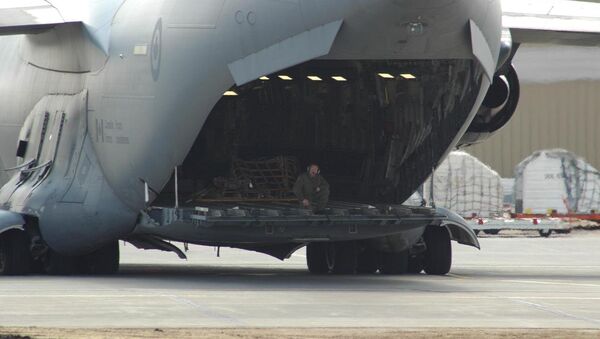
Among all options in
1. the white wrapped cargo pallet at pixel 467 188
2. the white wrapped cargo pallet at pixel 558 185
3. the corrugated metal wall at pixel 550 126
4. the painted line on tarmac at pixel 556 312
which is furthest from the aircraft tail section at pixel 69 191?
the corrugated metal wall at pixel 550 126

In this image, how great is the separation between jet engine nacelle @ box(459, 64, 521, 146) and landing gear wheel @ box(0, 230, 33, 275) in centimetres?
741

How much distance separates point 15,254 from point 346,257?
5.24 metres

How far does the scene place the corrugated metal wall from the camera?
57594 mm

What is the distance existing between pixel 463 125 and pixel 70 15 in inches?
239

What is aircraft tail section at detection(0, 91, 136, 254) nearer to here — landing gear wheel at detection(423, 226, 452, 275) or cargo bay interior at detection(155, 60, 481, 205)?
cargo bay interior at detection(155, 60, 481, 205)

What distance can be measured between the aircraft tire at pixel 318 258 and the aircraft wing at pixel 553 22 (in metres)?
4.67

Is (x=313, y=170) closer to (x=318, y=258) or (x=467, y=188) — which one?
(x=318, y=258)

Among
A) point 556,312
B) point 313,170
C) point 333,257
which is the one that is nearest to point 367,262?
point 333,257

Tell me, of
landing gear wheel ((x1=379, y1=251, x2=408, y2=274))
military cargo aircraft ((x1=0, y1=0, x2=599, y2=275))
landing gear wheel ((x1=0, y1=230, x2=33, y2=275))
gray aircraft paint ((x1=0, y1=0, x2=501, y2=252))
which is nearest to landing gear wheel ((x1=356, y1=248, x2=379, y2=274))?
military cargo aircraft ((x1=0, y1=0, x2=599, y2=275))

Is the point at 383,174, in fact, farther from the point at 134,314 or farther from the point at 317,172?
the point at 134,314

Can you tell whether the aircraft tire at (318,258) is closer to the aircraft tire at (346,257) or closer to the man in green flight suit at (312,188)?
the aircraft tire at (346,257)

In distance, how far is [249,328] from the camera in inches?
510

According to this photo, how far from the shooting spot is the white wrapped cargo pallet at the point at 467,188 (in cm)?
4512

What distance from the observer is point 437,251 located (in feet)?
74.7
